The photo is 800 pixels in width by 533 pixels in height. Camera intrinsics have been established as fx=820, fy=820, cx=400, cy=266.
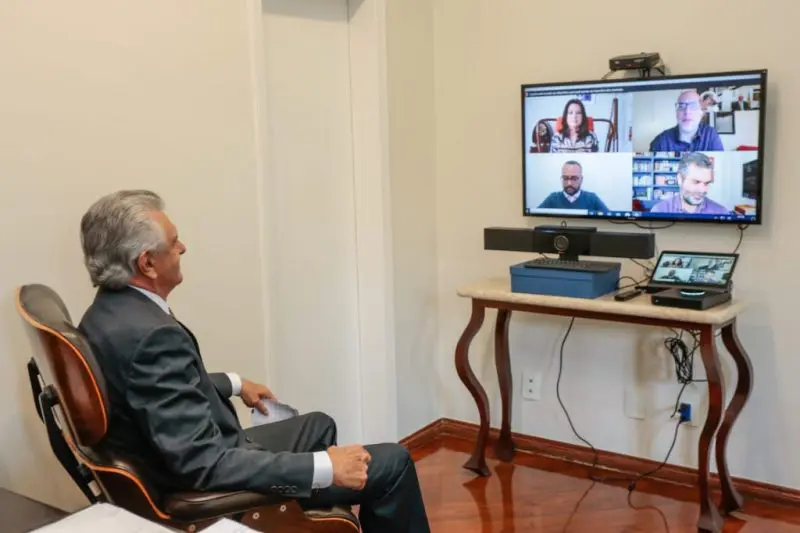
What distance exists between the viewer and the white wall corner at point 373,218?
11.0 ft

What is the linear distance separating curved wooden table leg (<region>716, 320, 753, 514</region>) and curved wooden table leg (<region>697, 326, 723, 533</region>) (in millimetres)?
94

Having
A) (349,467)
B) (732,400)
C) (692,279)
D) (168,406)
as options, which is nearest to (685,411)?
(732,400)

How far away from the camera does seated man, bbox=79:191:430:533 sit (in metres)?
1.76

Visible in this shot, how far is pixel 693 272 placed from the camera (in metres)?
2.93

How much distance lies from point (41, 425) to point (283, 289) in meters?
1.10

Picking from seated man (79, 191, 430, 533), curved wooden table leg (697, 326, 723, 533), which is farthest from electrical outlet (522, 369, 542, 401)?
seated man (79, 191, 430, 533)

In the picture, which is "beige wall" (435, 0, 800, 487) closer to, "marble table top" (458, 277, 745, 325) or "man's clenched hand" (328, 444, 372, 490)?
"marble table top" (458, 277, 745, 325)

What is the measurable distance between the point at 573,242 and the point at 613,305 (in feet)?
1.01

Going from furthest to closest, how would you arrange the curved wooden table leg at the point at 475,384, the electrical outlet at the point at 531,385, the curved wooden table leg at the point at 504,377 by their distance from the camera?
the electrical outlet at the point at 531,385 → the curved wooden table leg at the point at 504,377 → the curved wooden table leg at the point at 475,384

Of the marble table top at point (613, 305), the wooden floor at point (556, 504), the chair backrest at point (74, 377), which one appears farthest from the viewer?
the wooden floor at point (556, 504)

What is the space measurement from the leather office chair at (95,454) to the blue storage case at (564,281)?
1369 millimetres

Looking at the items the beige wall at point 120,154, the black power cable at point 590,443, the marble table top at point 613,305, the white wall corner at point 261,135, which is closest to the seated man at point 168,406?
the beige wall at point 120,154

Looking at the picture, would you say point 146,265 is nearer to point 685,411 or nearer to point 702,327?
point 702,327

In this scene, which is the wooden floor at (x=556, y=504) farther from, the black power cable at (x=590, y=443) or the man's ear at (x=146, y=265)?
the man's ear at (x=146, y=265)
